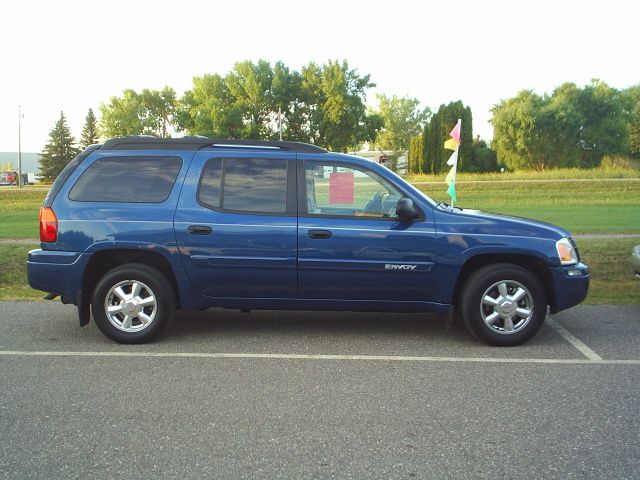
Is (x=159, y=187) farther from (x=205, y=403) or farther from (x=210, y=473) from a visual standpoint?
(x=210, y=473)

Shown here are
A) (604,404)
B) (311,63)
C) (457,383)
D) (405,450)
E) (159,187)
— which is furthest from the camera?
(311,63)

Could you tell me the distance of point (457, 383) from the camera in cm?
446

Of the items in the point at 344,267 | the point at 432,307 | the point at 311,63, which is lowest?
the point at 432,307

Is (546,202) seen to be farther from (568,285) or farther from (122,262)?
(122,262)

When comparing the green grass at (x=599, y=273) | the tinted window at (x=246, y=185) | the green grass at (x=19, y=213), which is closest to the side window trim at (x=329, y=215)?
the tinted window at (x=246, y=185)

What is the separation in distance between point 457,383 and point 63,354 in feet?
11.0

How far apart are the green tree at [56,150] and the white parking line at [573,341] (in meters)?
68.2

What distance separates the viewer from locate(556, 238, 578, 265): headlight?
215 inches

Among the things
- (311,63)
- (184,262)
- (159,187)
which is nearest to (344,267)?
(184,262)

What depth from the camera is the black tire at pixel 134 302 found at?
5535mm

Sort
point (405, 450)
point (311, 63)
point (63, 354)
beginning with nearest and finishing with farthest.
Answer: point (405, 450) → point (63, 354) → point (311, 63)

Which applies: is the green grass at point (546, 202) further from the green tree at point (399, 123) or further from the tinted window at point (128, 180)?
the green tree at point (399, 123)

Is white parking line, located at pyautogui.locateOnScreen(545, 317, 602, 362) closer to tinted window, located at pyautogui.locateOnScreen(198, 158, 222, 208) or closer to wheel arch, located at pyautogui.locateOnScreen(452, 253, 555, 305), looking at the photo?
wheel arch, located at pyautogui.locateOnScreen(452, 253, 555, 305)

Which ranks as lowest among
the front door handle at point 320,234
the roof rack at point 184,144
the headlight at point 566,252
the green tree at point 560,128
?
the headlight at point 566,252
